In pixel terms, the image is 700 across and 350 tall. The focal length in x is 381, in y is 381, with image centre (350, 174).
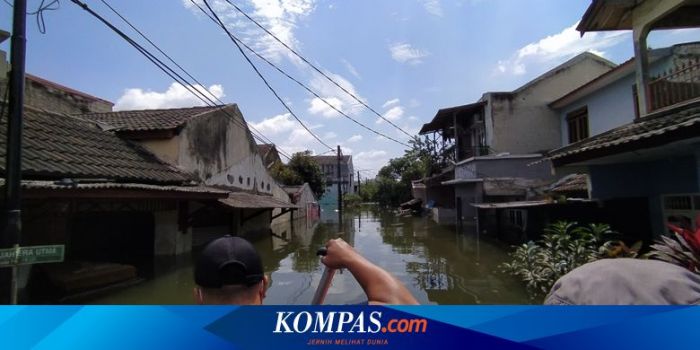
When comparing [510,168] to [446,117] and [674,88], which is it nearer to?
[446,117]

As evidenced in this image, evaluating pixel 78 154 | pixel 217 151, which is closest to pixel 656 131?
pixel 78 154

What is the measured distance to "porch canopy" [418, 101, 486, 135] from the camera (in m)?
19.6

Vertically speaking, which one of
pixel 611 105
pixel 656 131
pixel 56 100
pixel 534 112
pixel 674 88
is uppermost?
pixel 534 112

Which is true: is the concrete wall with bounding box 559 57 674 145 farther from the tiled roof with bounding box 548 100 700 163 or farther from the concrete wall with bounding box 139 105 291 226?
the concrete wall with bounding box 139 105 291 226

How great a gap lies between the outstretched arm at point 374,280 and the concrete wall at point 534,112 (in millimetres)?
17878

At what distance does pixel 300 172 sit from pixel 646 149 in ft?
90.9

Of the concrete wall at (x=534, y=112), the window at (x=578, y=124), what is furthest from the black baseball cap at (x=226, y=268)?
the concrete wall at (x=534, y=112)

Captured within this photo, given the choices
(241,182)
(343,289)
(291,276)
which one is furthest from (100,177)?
(241,182)

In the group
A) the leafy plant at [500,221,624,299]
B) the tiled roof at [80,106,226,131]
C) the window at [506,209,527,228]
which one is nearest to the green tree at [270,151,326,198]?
the tiled roof at [80,106,226,131]

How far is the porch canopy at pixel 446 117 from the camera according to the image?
19.6 meters

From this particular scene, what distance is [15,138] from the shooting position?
309 cm

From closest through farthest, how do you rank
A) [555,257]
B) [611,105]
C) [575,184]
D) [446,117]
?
[555,257] < [611,105] < [575,184] < [446,117]

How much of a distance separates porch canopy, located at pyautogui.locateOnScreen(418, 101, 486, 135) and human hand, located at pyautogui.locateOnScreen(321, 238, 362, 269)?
1891 centimetres

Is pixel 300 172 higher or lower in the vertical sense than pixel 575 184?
higher
